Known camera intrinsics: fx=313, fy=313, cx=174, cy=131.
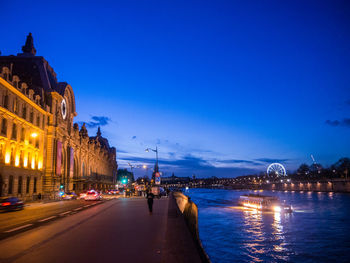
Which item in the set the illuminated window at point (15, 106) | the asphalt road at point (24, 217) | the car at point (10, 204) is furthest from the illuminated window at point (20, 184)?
the asphalt road at point (24, 217)

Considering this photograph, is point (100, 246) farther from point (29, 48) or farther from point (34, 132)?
point (29, 48)

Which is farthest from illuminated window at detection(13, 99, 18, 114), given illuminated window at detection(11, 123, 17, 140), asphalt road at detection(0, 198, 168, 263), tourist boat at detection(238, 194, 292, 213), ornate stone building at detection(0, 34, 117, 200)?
tourist boat at detection(238, 194, 292, 213)

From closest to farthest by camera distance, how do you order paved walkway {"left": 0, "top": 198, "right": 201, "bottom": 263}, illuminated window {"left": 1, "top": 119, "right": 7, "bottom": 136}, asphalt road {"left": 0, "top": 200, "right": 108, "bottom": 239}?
paved walkway {"left": 0, "top": 198, "right": 201, "bottom": 263} → asphalt road {"left": 0, "top": 200, "right": 108, "bottom": 239} → illuminated window {"left": 1, "top": 119, "right": 7, "bottom": 136}

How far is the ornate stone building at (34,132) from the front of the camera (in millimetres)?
42000

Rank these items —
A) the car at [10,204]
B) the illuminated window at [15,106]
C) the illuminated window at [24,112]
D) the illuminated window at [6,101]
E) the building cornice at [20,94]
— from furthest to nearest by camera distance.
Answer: the illuminated window at [24,112] < the illuminated window at [15,106] < the illuminated window at [6,101] < the building cornice at [20,94] < the car at [10,204]

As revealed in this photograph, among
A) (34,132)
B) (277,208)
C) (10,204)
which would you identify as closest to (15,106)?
(34,132)

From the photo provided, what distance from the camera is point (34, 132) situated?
50469mm

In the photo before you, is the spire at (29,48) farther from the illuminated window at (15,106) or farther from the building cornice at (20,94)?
the illuminated window at (15,106)

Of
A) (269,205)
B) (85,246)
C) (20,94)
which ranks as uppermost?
(20,94)

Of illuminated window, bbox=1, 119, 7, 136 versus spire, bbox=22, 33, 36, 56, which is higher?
spire, bbox=22, 33, 36, 56

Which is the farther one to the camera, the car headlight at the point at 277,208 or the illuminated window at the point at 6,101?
the car headlight at the point at 277,208

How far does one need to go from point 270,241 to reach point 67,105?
5691 cm

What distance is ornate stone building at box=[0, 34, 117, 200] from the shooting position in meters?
42.0

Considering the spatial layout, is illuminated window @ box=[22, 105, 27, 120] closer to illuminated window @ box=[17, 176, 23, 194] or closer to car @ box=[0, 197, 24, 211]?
illuminated window @ box=[17, 176, 23, 194]
